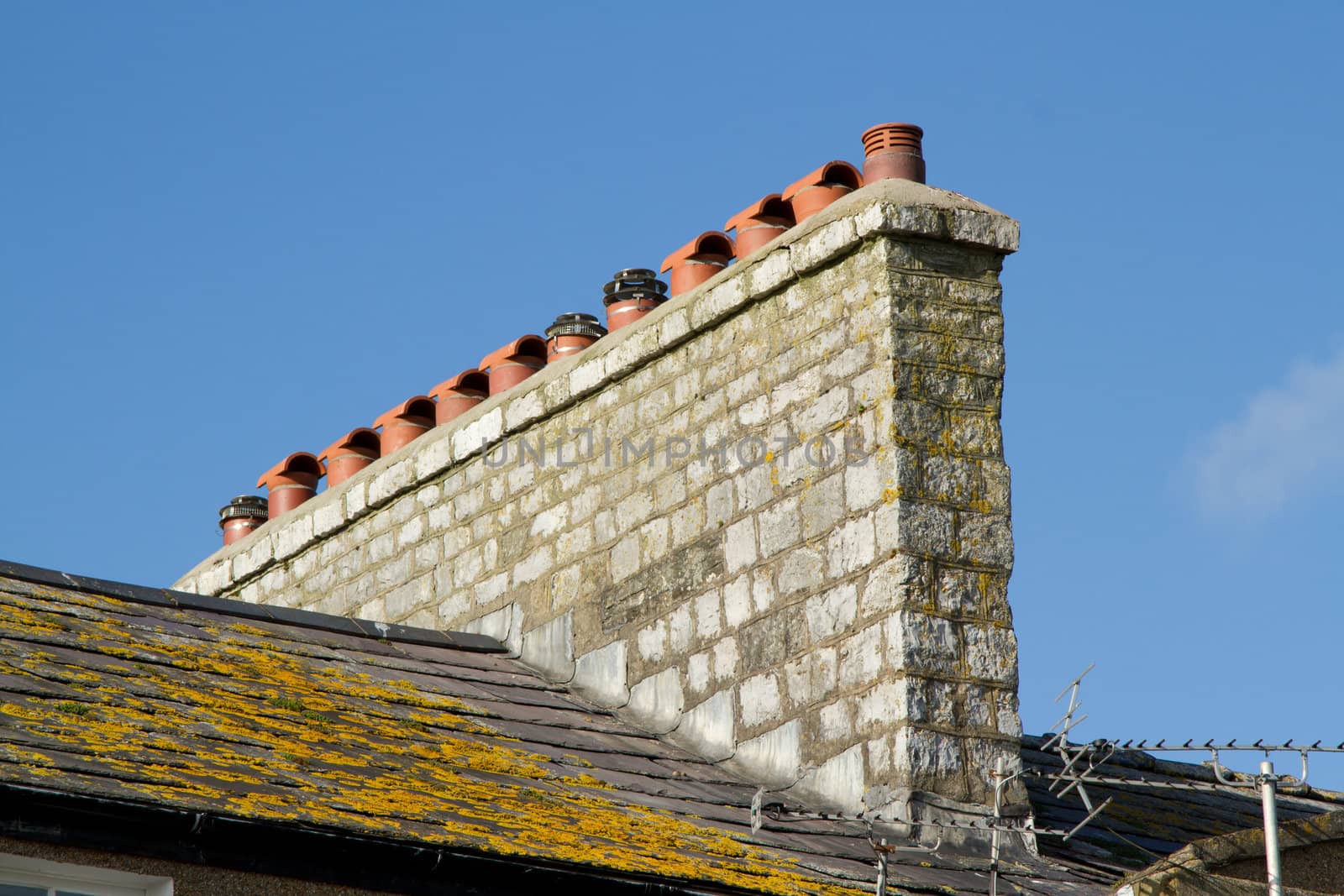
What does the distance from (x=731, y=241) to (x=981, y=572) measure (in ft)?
6.55

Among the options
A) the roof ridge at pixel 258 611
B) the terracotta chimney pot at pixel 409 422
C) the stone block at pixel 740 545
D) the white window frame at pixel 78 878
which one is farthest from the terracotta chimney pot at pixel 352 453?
the white window frame at pixel 78 878

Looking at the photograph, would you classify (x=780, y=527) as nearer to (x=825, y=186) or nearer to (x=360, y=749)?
(x=825, y=186)

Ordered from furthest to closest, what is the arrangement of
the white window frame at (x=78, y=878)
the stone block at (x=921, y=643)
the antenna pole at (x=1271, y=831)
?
the stone block at (x=921, y=643), the antenna pole at (x=1271, y=831), the white window frame at (x=78, y=878)

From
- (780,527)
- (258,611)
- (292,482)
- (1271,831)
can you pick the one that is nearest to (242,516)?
(292,482)

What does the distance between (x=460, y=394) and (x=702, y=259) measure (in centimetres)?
171

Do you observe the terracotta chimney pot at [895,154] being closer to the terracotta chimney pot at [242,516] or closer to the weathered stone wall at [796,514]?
the weathered stone wall at [796,514]

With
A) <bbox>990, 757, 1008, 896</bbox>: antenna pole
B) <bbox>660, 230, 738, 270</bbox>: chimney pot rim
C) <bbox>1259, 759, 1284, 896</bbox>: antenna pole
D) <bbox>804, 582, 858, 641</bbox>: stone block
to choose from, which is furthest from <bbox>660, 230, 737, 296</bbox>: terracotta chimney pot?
<bbox>1259, 759, 1284, 896</bbox>: antenna pole

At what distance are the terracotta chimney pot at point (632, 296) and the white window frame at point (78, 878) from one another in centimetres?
443

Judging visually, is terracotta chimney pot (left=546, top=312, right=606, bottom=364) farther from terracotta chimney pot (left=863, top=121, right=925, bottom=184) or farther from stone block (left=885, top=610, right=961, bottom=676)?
stone block (left=885, top=610, right=961, bottom=676)

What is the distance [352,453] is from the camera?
9.90m

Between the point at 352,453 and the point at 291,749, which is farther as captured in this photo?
the point at 352,453

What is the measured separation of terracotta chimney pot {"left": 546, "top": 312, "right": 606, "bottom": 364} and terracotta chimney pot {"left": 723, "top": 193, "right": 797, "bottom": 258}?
1131mm

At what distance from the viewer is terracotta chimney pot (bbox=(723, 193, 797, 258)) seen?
8.02 meters

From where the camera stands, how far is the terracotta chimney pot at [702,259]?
8.27m
